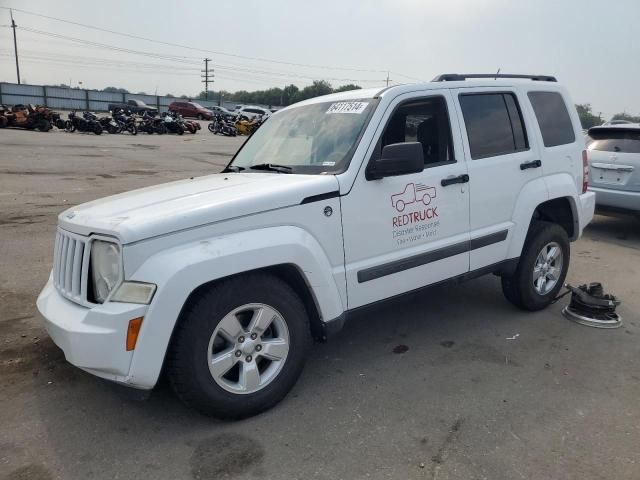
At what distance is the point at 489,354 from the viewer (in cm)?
392

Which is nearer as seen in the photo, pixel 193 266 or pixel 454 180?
pixel 193 266

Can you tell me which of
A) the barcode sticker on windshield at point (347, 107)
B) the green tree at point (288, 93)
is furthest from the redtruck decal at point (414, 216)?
the green tree at point (288, 93)

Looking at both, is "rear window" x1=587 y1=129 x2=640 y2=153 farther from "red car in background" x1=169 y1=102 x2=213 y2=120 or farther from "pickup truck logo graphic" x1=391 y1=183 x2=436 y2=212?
"red car in background" x1=169 y1=102 x2=213 y2=120

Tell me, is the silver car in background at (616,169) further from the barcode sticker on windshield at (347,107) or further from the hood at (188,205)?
the hood at (188,205)

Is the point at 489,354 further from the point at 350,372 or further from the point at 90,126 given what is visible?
the point at 90,126

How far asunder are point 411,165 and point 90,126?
27937 mm

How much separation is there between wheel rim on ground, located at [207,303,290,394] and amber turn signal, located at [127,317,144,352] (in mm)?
399

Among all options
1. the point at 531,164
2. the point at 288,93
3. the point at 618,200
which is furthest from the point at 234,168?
the point at 288,93

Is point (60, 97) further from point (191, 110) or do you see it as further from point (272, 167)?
point (272, 167)

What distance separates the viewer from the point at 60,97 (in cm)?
5041

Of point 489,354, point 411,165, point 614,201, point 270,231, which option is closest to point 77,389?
point 270,231

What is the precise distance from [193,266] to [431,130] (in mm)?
2229

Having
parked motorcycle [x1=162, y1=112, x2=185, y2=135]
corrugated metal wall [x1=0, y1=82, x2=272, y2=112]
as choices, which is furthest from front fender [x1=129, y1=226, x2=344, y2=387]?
corrugated metal wall [x1=0, y1=82, x2=272, y2=112]

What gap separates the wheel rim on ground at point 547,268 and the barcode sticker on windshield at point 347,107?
223 cm
